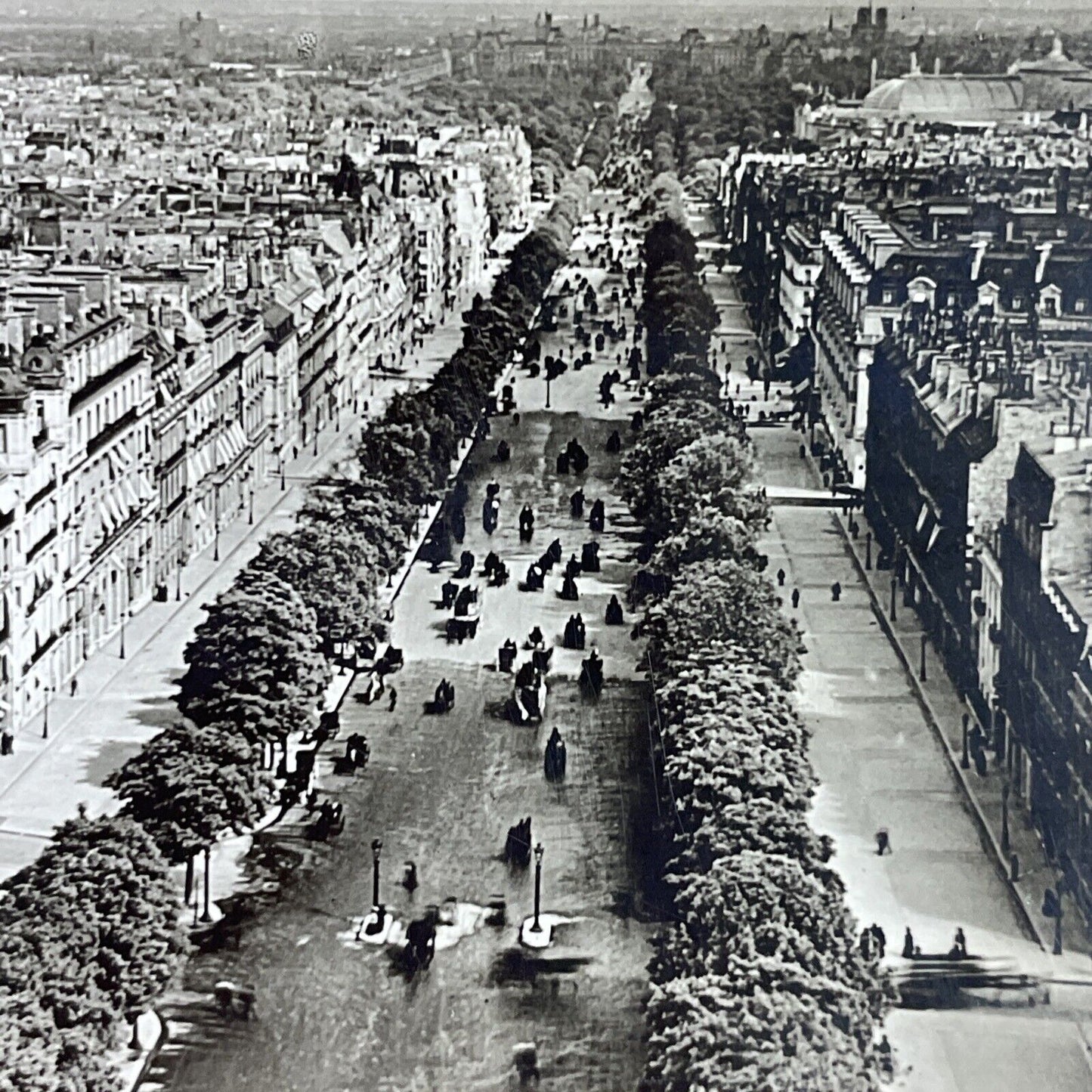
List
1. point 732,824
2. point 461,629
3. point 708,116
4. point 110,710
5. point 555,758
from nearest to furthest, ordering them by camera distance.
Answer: point 732,824 → point 555,758 → point 110,710 → point 461,629 → point 708,116

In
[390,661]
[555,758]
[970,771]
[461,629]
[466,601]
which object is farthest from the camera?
[466,601]

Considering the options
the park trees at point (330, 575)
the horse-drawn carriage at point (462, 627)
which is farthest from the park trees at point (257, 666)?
the horse-drawn carriage at point (462, 627)

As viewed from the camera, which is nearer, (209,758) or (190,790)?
(190,790)

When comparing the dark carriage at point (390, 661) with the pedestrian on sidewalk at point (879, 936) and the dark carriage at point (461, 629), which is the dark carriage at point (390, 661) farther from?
the pedestrian on sidewalk at point (879, 936)

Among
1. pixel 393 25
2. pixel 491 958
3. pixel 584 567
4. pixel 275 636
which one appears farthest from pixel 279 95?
pixel 491 958

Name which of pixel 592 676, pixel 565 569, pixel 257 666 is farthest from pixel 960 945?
pixel 565 569

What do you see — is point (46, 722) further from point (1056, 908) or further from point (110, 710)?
point (1056, 908)

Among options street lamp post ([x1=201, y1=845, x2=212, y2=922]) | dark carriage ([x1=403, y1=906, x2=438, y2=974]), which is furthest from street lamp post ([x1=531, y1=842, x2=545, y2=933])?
street lamp post ([x1=201, y1=845, x2=212, y2=922])

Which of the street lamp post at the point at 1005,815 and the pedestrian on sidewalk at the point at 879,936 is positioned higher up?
the street lamp post at the point at 1005,815
